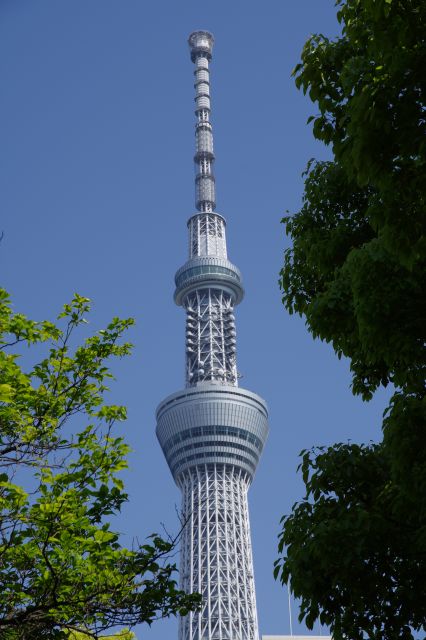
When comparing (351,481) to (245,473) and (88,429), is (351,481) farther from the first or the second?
(245,473)

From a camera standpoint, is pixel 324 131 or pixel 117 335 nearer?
pixel 324 131

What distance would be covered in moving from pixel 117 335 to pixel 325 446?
12.6 feet

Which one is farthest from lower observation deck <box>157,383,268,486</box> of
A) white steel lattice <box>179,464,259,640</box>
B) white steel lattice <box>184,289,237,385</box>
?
white steel lattice <box>184,289,237,385</box>

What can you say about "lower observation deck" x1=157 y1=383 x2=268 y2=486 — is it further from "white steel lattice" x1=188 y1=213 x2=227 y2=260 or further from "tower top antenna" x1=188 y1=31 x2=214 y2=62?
"tower top antenna" x1=188 y1=31 x2=214 y2=62

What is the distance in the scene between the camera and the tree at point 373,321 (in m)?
9.72

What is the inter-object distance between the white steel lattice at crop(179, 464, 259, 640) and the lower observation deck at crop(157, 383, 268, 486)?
7.05ft

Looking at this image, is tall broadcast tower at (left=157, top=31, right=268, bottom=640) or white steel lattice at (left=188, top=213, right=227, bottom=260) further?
white steel lattice at (left=188, top=213, right=227, bottom=260)

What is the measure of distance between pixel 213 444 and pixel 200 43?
284ft

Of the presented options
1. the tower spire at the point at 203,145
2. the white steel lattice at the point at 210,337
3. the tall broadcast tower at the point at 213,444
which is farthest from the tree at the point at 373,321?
the tower spire at the point at 203,145

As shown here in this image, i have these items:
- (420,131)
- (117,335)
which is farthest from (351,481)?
(420,131)

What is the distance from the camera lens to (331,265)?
13883 millimetres

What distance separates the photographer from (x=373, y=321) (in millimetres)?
11102

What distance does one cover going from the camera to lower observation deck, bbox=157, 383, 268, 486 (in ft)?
458

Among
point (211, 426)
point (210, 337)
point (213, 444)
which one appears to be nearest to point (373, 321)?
point (211, 426)
